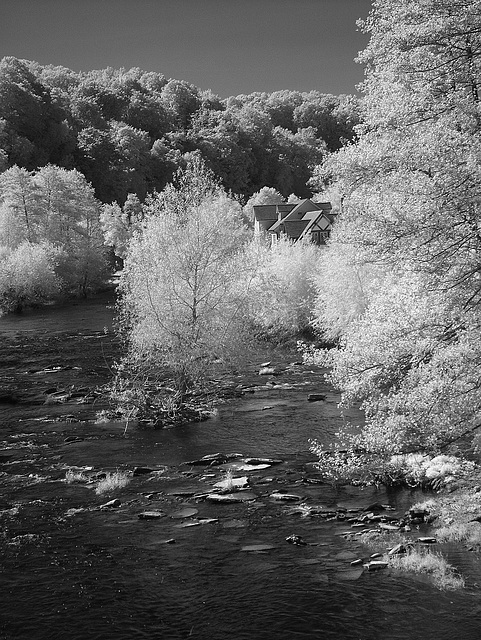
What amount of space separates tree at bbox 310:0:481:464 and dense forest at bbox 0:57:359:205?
90.0m

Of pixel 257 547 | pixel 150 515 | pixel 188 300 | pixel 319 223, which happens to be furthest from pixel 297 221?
pixel 257 547

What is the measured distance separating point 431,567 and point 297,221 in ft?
219

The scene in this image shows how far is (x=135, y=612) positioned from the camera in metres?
12.0

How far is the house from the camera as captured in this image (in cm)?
7075

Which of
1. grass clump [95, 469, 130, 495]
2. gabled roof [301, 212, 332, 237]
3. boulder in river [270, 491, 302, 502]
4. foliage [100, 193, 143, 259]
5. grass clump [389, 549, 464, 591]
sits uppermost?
foliage [100, 193, 143, 259]

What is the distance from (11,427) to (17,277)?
3685 cm

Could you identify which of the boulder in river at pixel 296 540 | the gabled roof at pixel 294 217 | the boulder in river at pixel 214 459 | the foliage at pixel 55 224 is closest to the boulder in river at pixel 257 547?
the boulder in river at pixel 296 540

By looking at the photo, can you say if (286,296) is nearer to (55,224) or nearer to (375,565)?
(375,565)

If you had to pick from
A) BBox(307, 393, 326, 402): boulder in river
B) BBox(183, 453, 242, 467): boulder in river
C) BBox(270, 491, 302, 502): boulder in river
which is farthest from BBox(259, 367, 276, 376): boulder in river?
BBox(270, 491, 302, 502): boulder in river

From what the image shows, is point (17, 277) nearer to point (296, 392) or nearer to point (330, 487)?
point (296, 392)

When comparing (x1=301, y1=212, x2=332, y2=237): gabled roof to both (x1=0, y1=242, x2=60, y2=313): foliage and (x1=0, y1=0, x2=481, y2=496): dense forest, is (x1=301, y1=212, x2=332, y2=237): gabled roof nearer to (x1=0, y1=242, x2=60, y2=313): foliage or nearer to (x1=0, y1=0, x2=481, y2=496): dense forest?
(x1=0, y1=0, x2=481, y2=496): dense forest

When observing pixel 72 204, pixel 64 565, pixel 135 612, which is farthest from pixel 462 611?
pixel 72 204

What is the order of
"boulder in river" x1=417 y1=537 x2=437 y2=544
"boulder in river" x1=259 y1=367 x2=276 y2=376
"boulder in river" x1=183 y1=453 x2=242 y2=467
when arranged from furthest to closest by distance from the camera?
"boulder in river" x1=259 y1=367 x2=276 y2=376
"boulder in river" x1=183 y1=453 x2=242 y2=467
"boulder in river" x1=417 y1=537 x2=437 y2=544

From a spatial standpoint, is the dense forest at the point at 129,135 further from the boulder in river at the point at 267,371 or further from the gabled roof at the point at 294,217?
the boulder in river at the point at 267,371
